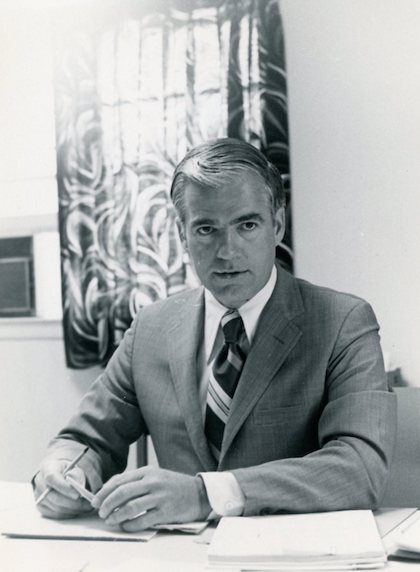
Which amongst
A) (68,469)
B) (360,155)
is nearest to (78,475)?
(68,469)

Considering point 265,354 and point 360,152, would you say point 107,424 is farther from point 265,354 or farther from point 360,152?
point 360,152

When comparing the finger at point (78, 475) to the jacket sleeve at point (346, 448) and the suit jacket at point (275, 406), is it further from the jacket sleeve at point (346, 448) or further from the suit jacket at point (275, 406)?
the jacket sleeve at point (346, 448)

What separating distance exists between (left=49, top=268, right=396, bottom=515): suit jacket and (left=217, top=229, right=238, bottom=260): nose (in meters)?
0.13

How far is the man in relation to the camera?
1.30m

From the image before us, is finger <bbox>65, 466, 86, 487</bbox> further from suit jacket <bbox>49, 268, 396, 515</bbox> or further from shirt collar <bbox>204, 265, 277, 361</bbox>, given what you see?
shirt collar <bbox>204, 265, 277, 361</bbox>

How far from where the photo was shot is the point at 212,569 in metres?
0.95

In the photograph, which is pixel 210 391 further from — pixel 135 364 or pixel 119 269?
pixel 119 269

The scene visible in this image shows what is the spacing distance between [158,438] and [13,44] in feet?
6.77

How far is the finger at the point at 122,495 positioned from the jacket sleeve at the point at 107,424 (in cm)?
30

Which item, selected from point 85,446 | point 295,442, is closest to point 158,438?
point 85,446

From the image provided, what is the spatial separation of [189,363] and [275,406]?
19 cm

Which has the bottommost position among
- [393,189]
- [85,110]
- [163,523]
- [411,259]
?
[163,523]

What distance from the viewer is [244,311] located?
1.49 meters

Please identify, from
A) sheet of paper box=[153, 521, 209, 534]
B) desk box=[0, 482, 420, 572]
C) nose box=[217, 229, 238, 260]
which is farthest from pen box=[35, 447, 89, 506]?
nose box=[217, 229, 238, 260]
